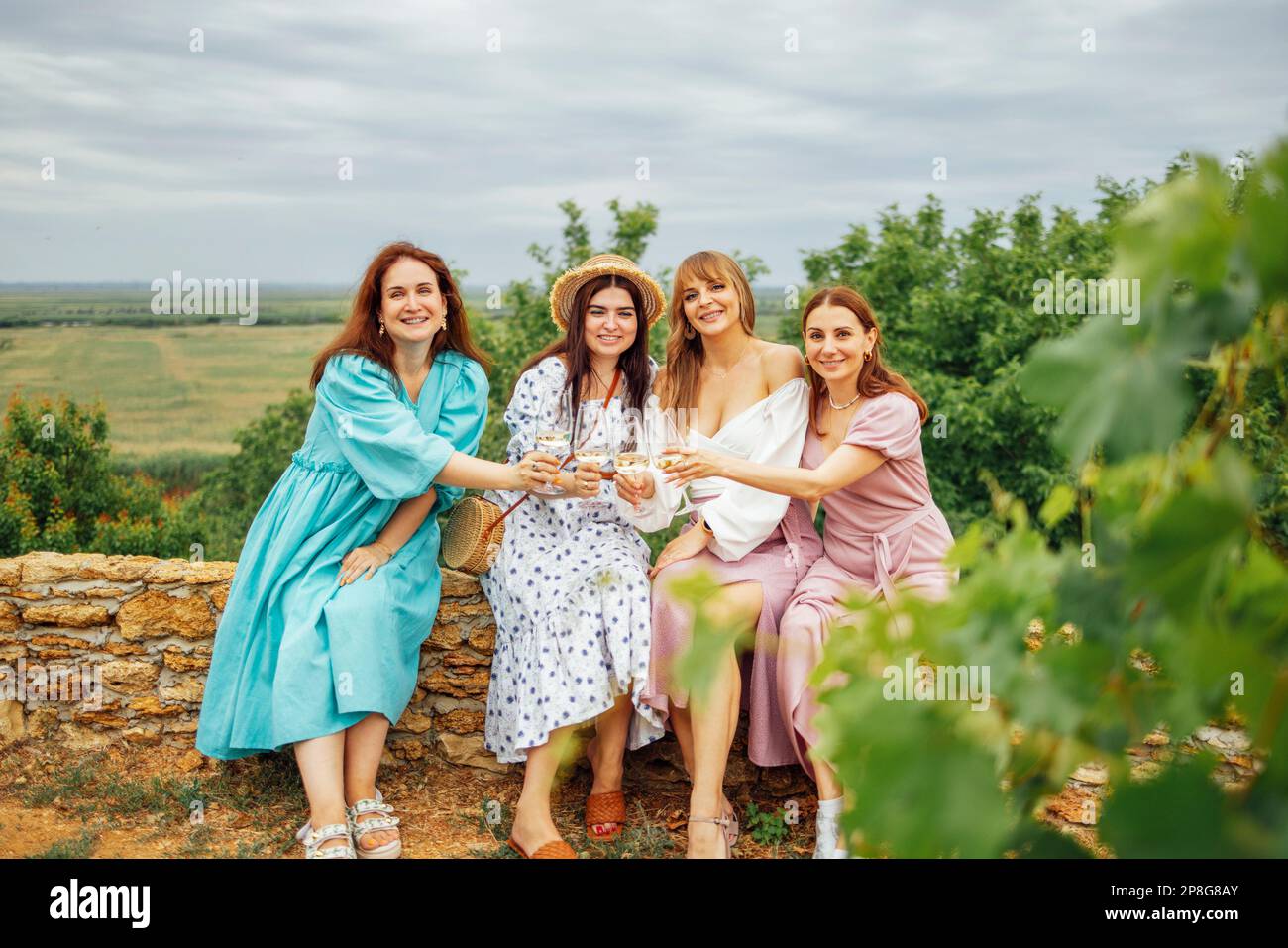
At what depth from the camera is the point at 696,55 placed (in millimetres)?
12969

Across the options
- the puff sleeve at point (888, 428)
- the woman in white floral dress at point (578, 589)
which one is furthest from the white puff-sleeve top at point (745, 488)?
the puff sleeve at point (888, 428)

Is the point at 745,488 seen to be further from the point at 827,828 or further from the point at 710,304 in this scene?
the point at 827,828

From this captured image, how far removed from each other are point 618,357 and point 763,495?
0.80 metres

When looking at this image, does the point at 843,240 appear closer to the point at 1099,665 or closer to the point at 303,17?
the point at 303,17

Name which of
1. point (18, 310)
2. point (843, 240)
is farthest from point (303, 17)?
point (843, 240)

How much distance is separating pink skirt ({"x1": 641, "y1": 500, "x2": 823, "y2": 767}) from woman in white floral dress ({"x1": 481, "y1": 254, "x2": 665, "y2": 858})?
6 centimetres

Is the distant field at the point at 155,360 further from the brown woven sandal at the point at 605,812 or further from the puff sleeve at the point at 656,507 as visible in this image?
the brown woven sandal at the point at 605,812

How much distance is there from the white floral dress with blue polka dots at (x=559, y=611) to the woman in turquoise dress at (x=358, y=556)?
0.83 ft

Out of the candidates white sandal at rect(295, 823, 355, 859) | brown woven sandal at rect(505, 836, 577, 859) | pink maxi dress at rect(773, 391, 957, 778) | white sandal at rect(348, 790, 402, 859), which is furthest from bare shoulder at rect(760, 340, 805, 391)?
white sandal at rect(295, 823, 355, 859)

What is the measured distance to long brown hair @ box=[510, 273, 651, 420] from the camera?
4.07m

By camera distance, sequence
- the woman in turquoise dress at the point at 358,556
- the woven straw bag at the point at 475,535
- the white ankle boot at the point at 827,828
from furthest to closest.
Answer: the woven straw bag at the point at 475,535 → the woman in turquoise dress at the point at 358,556 → the white ankle boot at the point at 827,828

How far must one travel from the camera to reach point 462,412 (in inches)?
156

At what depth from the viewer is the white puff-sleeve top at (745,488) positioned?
3830 millimetres

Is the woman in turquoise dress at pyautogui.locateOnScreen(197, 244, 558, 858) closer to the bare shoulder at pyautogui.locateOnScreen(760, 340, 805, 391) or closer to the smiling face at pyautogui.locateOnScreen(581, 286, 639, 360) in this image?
the smiling face at pyautogui.locateOnScreen(581, 286, 639, 360)
